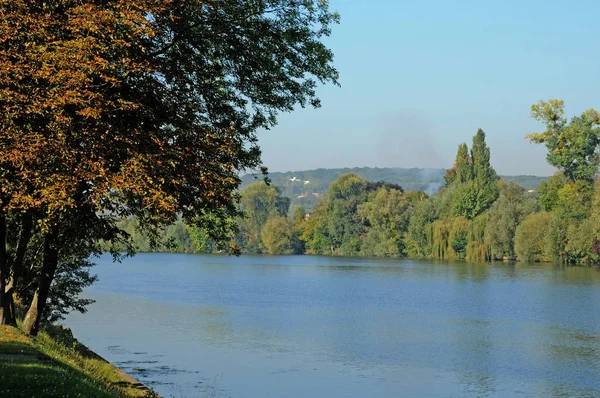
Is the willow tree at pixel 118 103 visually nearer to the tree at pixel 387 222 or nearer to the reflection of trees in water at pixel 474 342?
the reflection of trees in water at pixel 474 342

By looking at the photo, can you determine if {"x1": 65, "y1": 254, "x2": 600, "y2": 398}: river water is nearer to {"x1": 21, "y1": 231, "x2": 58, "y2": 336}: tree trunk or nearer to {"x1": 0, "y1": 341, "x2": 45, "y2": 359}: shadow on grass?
{"x1": 21, "y1": 231, "x2": 58, "y2": 336}: tree trunk

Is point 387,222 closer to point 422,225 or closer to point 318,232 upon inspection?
point 422,225

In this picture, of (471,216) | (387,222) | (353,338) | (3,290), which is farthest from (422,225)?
(3,290)

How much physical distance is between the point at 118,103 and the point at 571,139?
92.9 m

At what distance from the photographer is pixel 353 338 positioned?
36125mm

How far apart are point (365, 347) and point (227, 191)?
19934mm

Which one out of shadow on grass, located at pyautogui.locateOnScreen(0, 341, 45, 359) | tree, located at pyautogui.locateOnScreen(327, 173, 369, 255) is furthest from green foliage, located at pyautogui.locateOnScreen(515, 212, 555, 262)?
shadow on grass, located at pyautogui.locateOnScreen(0, 341, 45, 359)

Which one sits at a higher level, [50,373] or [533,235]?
[533,235]

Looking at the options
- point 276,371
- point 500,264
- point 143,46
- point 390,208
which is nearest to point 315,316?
point 276,371

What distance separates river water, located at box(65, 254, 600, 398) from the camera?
26031 mm

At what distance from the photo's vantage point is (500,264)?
9731 cm

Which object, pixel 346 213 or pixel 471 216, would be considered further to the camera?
pixel 346 213

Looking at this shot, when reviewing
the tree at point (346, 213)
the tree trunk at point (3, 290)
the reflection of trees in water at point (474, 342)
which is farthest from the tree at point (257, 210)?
the tree trunk at point (3, 290)

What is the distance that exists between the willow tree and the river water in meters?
9.77
